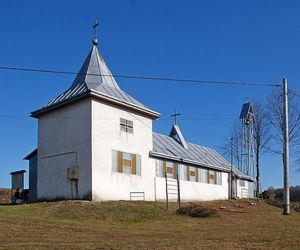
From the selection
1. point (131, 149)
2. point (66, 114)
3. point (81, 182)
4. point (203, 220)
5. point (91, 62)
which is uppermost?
point (91, 62)

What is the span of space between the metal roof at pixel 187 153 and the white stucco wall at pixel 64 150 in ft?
18.9

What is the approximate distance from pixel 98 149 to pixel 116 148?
165cm

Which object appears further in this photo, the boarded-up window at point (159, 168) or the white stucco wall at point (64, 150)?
the boarded-up window at point (159, 168)

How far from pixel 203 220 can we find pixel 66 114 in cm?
1036

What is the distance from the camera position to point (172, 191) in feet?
105

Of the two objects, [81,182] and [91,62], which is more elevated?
[91,62]

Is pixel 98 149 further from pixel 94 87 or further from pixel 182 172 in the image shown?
pixel 182 172

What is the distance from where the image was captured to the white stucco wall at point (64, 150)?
2583 cm

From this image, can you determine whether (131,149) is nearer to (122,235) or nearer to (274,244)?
(122,235)

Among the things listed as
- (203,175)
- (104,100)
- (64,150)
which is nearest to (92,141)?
(64,150)

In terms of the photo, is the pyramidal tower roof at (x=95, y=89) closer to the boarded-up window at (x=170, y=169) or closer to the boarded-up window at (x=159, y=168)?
the boarded-up window at (x=159, y=168)

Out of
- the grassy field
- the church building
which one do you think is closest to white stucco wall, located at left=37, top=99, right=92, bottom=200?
the church building

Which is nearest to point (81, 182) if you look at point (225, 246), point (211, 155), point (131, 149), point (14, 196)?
point (131, 149)

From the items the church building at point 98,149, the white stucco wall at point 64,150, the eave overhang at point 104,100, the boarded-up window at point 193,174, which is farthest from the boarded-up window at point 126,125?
the boarded-up window at point 193,174
